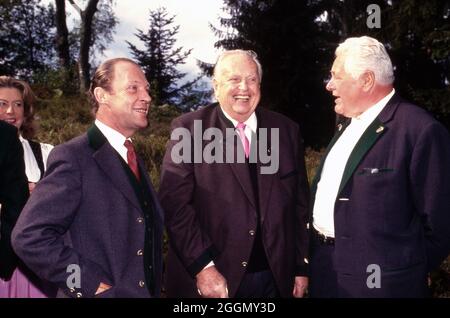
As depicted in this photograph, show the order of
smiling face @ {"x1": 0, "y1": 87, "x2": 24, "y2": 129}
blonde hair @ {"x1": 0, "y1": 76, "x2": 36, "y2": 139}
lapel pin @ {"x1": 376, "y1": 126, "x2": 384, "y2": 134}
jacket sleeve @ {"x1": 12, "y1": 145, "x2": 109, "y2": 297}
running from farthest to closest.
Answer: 1. blonde hair @ {"x1": 0, "y1": 76, "x2": 36, "y2": 139}
2. smiling face @ {"x1": 0, "y1": 87, "x2": 24, "y2": 129}
3. lapel pin @ {"x1": 376, "y1": 126, "x2": 384, "y2": 134}
4. jacket sleeve @ {"x1": 12, "y1": 145, "x2": 109, "y2": 297}

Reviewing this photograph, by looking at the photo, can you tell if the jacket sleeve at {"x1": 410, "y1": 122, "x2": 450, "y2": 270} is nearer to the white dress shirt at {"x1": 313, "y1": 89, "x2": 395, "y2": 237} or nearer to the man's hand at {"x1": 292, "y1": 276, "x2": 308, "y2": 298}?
the white dress shirt at {"x1": 313, "y1": 89, "x2": 395, "y2": 237}

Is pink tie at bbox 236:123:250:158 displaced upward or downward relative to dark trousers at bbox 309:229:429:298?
upward

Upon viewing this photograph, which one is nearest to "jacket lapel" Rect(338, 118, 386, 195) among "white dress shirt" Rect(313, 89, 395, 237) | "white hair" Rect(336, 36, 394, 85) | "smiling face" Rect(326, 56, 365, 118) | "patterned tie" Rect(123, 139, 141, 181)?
"white dress shirt" Rect(313, 89, 395, 237)

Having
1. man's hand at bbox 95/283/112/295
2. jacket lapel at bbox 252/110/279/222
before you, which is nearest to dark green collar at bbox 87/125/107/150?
man's hand at bbox 95/283/112/295

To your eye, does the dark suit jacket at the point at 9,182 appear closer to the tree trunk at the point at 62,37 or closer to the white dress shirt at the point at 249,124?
the white dress shirt at the point at 249,124

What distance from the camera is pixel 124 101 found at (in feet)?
10.2

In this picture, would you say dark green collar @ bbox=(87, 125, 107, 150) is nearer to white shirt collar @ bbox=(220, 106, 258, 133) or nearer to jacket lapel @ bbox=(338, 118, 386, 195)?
white shirt collar @ bbox=(220, 106, 258, 133)

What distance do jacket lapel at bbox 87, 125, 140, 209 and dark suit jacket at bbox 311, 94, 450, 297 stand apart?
145cm

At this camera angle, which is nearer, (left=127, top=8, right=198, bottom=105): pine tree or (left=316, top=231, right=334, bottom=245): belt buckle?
(left=316, top=231, right=334, bottom=245): belt buckle

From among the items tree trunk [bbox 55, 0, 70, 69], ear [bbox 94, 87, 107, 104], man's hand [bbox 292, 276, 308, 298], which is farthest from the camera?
tree trunk [bbox 55, 0, 70, 69]

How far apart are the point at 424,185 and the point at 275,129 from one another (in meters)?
1.13

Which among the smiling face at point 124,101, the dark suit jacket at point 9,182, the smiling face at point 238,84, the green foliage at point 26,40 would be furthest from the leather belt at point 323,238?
the green foliage at point 26,40

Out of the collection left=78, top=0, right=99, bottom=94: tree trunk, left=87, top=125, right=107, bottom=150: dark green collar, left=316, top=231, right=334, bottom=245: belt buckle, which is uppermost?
left=78, top=0, right=99, bottom=94: tree trunk

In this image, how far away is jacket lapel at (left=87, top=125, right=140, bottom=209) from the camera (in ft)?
9.27
